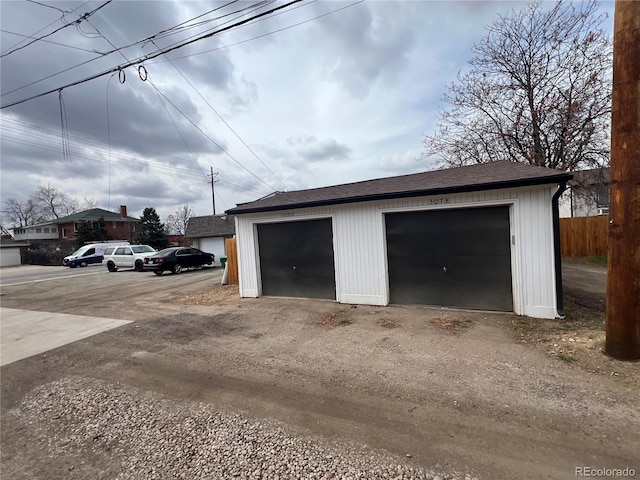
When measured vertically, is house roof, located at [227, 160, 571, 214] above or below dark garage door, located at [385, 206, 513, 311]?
above

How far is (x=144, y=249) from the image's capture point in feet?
69.3

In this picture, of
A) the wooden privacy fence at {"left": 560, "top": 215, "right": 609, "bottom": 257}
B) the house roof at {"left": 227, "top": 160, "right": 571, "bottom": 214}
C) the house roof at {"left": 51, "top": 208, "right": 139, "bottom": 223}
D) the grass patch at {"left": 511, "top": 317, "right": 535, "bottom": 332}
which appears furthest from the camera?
the house roof at {"left": 51, "top": 208, "right": 139, "bottom": 223}

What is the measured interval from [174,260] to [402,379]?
16.3m

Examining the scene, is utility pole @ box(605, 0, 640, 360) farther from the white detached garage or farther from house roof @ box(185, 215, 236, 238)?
house roof @ box(185, 215, 236, 238)

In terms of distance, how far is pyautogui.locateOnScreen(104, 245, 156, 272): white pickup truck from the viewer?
65.7 feet

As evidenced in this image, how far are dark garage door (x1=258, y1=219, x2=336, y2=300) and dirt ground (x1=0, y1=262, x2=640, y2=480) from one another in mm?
1303

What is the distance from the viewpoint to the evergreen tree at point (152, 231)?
39500mm

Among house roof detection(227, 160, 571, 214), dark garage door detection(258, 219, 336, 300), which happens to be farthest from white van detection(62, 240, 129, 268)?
dark garage door detection(258, 219, 336, 300)

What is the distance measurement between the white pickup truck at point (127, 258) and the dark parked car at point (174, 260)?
272cm

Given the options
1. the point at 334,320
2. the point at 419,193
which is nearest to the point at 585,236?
the point at 419,193

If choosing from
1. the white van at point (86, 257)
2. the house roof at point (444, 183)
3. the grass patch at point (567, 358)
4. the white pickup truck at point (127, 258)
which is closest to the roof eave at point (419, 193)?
the house roof at point (444, 183)

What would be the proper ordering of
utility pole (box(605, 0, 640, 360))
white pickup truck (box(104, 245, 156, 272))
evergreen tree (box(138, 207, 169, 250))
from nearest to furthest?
utility pole (box(605, 0, 640, 360)) < white pickup truck (box(104, 245, 156, 272)) < evergreen tree (box(138, 207, 169, 250))

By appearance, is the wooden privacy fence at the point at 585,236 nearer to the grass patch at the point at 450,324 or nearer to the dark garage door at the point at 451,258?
the dark garage door at the point at 451,258

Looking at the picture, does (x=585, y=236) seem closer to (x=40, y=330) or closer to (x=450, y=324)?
(x=450, y=324)
